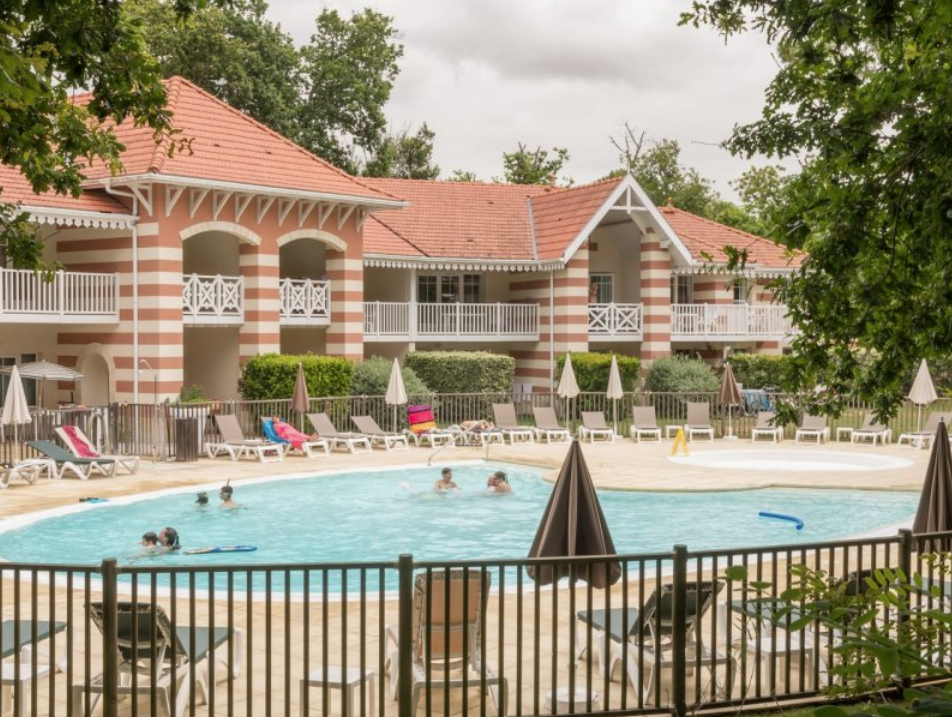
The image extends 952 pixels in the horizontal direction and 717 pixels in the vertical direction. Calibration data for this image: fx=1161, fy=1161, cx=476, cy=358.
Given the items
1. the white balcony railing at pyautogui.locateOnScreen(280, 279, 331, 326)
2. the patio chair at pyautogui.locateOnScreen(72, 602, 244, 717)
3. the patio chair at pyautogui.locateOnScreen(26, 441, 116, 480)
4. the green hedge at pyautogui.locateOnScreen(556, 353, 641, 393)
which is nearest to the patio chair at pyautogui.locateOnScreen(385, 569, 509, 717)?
the patio chair at pyautogui.locateOnScreen(72, 602, 244, 717)

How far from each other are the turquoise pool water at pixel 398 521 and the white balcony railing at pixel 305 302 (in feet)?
32.4

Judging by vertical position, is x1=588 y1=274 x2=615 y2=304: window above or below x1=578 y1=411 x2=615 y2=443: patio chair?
above

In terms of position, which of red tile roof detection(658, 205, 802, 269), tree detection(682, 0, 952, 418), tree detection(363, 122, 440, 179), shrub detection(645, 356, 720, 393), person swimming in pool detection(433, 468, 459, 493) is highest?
tree detection(363, 122, 440, 179)

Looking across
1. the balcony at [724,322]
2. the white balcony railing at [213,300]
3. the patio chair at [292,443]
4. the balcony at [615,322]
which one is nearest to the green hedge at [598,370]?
the balcony at [615,322]

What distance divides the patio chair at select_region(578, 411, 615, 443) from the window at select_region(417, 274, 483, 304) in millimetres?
10559

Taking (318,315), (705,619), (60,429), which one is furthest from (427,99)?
(705,619)

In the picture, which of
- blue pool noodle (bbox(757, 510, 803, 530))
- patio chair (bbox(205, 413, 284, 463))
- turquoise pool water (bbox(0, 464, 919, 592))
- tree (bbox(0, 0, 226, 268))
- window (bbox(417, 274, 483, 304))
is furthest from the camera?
window (bbox(417, 274, 483, 304))

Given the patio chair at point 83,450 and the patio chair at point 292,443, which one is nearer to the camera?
the patio chair at point 83,450

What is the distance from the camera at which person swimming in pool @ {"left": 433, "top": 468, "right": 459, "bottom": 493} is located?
67.8 feet

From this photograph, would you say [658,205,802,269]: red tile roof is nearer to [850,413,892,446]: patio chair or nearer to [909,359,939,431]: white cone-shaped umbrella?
[850,413,892,446]: patio chair

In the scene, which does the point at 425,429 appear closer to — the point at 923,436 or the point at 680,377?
the point at 680,377

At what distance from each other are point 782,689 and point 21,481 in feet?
52.2

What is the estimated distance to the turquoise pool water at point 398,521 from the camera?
1642 centimetres

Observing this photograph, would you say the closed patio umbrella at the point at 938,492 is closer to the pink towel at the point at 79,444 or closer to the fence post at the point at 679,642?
the fence post at the point at 679,642
